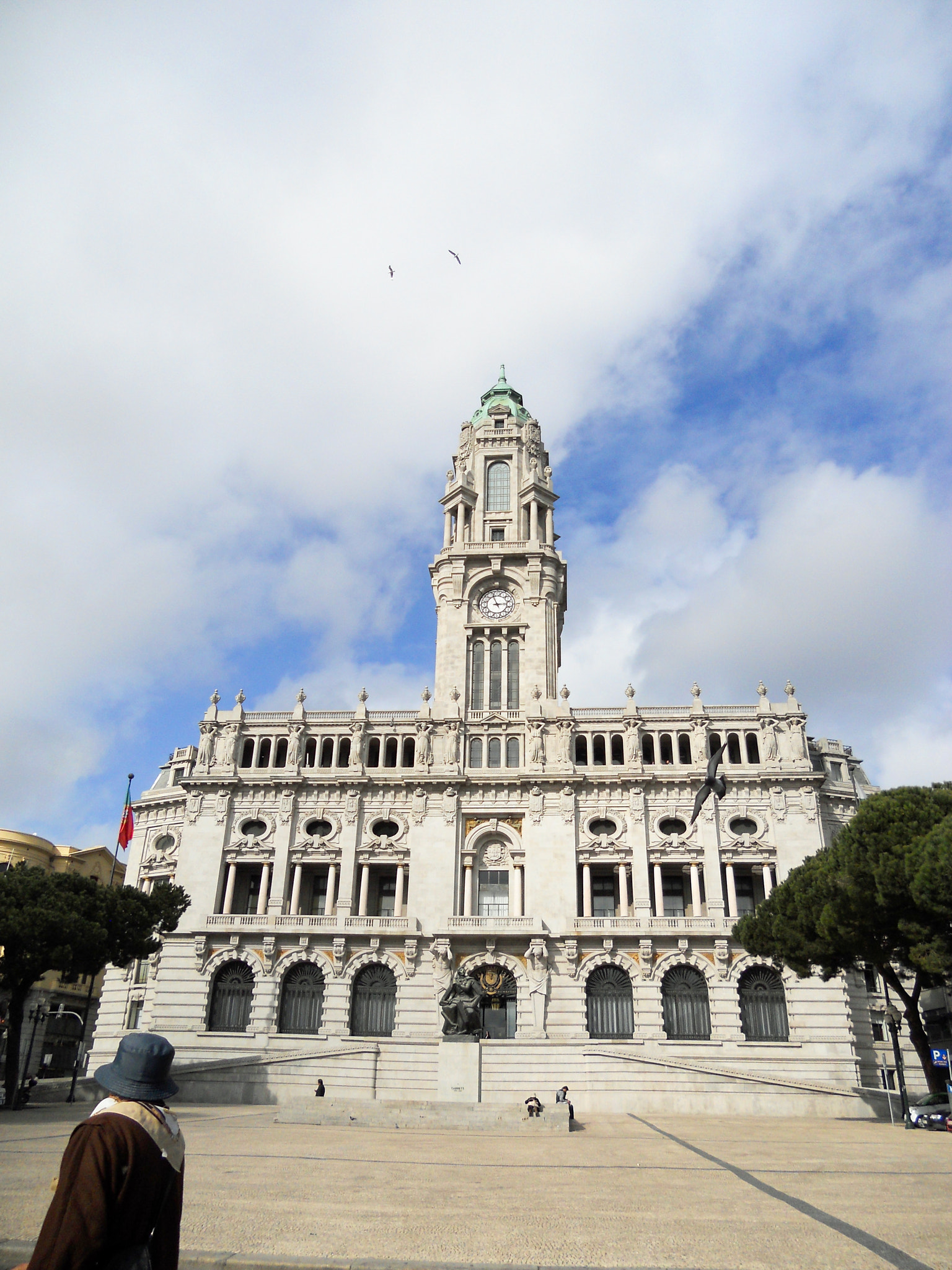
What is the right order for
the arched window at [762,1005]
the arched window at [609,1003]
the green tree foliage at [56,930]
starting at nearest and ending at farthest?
the green tree foliage at [56,930], the arched window at [762,1005], the arched window at [609,1003]

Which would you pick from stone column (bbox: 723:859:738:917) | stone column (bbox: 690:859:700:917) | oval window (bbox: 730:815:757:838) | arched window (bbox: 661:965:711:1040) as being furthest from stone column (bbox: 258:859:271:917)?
oval window (bbox: 730:815:757:838)

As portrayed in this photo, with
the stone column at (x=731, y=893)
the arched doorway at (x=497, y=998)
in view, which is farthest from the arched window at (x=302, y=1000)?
the stone column at (x=731, y=893)

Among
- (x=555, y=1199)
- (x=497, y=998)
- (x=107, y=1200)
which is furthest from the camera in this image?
(x=497, y=998)

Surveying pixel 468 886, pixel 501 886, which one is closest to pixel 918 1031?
Answer: pixel 501 886

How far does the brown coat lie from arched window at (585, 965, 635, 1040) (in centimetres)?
5686

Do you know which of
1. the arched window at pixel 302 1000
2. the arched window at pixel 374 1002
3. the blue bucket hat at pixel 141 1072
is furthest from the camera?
the arched window at pixel 302 1000

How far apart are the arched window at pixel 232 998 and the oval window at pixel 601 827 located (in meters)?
25.3

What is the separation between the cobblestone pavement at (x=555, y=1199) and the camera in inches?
507

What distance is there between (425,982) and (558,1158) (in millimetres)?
35498

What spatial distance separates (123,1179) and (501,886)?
198 feet

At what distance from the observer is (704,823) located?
63656 mm

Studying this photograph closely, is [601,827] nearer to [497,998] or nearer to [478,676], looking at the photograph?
[497,998]

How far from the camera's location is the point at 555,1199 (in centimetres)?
1744

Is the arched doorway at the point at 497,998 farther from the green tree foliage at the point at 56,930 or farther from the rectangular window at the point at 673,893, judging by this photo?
the green tree foliage at the point at 56,930
